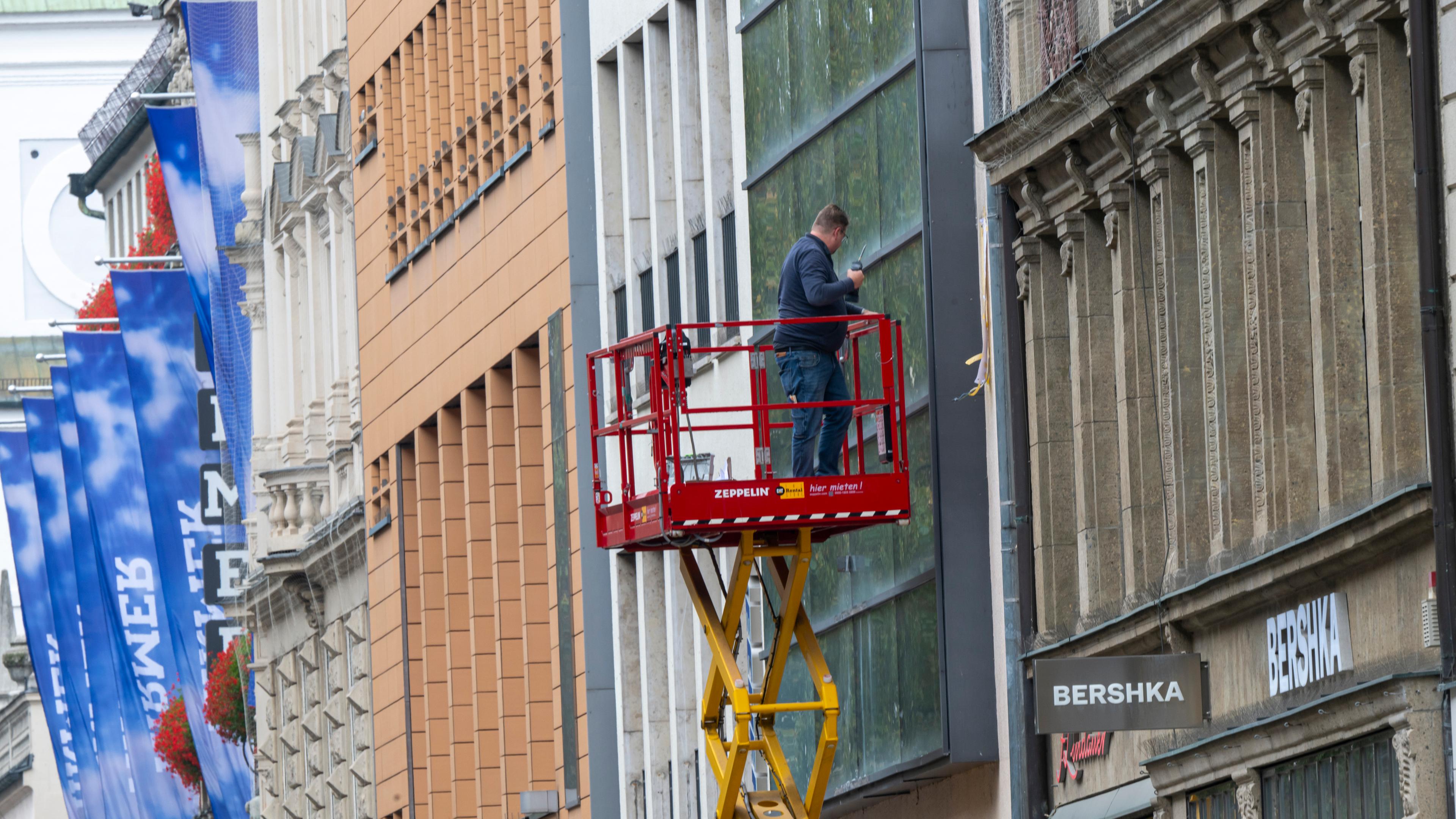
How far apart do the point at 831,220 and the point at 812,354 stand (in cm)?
111

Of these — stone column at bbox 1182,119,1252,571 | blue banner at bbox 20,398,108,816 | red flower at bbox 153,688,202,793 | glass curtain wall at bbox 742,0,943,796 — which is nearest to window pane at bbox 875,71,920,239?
glass curtain wall at bbox 742,0,943,796

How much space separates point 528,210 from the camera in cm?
3759

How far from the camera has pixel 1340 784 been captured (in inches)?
695

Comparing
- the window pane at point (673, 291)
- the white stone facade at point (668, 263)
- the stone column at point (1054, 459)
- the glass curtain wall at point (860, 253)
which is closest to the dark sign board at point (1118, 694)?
the stone column at point (1054, 459)

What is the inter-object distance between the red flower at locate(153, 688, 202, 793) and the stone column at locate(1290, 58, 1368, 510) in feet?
132

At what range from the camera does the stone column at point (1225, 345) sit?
64.5 ft

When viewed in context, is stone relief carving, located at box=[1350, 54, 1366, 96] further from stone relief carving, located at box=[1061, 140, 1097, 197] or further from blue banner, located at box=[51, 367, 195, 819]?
blue banner, located at box=[51, 367, 195, 819]

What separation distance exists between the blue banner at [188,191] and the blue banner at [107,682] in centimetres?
467

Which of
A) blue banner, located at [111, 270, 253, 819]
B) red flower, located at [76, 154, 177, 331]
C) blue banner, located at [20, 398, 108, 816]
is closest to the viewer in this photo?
blue banner, located at [111, 270, 253, 819]

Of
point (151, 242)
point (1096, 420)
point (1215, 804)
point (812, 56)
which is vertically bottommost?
point (1215, 804)

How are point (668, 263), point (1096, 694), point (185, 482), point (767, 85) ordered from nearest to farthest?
point (1096, 694)
point (767, 85)
point (668, 263)
point (185, 482)

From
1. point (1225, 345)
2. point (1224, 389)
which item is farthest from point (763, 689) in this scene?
point (1225, 345)

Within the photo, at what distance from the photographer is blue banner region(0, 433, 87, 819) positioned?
198 ft

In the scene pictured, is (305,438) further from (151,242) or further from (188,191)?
(151,242)
